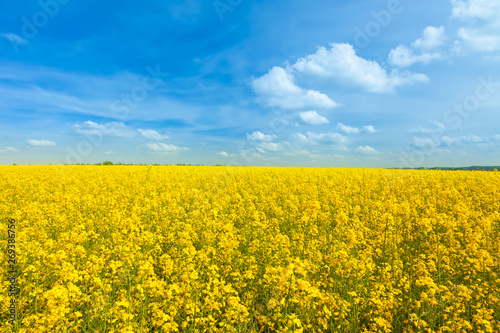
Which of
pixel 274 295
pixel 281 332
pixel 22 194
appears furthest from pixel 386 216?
pixel 22 194

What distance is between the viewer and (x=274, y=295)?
3633 mm

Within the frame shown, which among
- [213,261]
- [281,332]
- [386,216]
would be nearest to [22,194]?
[213,261]

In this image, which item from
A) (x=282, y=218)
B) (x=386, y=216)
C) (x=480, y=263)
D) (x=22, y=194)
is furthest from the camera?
(x=22, y=194)

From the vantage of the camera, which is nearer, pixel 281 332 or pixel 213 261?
pixel 281 332

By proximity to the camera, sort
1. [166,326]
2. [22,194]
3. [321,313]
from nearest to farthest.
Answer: [166,326], [321,313], [22,194]

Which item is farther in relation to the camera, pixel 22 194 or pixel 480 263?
pixel 22 194

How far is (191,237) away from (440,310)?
15.8ft

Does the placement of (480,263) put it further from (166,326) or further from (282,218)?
(166,326)

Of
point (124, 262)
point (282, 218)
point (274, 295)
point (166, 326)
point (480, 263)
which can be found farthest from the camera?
point (282, 218)

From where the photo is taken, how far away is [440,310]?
3496 mm

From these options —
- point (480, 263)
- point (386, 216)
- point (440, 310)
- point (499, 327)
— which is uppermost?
point (386, 216)

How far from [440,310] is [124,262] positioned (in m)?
4.93

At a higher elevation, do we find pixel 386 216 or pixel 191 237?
pixel 386 216

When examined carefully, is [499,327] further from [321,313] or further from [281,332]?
[281,332]
